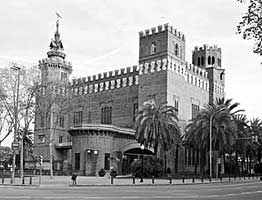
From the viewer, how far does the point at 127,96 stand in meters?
→ 78.8

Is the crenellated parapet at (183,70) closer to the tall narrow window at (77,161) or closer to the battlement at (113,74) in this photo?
the battlement at (113,74)

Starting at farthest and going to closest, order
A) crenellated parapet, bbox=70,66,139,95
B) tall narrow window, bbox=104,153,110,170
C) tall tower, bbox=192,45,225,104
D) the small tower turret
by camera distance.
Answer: the small tower turret, tall tower, bbox=192,45,225,104, crenellated parapet, bbox=70,66,139,95, tall narrow window, bbox=104,153,110,170

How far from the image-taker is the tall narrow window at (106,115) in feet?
269

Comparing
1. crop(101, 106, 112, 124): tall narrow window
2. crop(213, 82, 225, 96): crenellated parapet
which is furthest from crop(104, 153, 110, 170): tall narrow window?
crop(213, 82, 225, 96): crenellated parapet

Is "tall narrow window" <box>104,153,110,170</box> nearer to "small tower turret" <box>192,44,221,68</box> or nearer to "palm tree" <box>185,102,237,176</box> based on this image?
"palm tree" <box>185,102,237,176</box>

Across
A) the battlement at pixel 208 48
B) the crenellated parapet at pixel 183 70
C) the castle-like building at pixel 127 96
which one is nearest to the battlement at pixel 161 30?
the castle-like building at pixel 127 96

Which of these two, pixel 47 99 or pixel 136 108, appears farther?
pixel 136 108

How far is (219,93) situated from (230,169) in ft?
58.1

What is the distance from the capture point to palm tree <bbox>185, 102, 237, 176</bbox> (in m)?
54.9

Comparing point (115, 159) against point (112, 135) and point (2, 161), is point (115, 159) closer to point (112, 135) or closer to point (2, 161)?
point (112, 135)

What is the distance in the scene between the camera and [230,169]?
239 ft

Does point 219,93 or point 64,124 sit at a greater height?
point 219,93

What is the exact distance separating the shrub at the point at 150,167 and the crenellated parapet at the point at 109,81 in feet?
75.2

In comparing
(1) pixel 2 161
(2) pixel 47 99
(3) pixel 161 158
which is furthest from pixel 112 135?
(1) pixel 2 161
